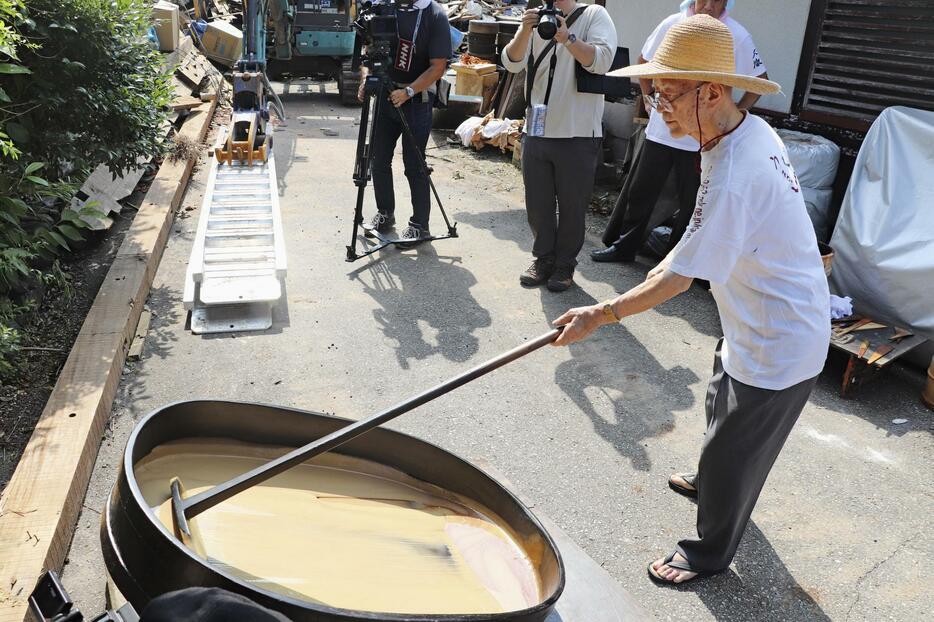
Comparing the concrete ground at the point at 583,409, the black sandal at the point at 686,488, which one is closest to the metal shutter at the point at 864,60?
the concrete ground at the point at 583,409

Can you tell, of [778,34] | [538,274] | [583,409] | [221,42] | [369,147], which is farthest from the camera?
[221,42]

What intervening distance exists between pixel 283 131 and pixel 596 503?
814 centimetres

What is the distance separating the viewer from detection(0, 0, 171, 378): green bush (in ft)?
13.2

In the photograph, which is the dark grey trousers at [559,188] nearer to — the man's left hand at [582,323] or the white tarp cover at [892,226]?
the white tarp cover at [892,226]

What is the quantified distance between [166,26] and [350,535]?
9.86 m

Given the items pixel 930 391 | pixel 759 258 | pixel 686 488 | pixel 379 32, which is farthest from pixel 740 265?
pixel 379 32

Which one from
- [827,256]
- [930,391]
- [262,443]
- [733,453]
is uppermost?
[827,256]

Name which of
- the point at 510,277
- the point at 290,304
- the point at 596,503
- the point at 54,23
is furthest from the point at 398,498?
the point at 54,23

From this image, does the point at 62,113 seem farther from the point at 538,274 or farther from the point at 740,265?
the point at 740,265

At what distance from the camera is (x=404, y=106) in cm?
590

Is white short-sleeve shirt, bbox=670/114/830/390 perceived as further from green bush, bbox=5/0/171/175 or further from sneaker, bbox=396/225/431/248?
sneaker, bbox=396/225/431/248

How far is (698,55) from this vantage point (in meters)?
2.39

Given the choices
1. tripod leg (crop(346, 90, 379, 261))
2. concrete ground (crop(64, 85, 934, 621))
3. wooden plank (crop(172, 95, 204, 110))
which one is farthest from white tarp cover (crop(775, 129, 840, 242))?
wooden plank (crop(172, 95, 204, 110))

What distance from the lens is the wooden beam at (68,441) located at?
2664 millimetres
